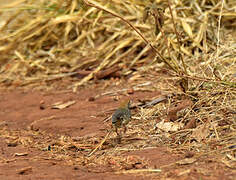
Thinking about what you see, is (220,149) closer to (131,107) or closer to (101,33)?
(131,107)

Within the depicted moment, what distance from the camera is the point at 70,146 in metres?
2.62

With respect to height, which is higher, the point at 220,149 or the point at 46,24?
the point at 46,24

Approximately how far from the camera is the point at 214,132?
2.33m

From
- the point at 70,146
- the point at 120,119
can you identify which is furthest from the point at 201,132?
the point at 70,146

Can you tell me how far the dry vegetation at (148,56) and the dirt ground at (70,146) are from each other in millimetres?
38

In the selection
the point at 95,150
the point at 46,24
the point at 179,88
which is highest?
the point at 46,24

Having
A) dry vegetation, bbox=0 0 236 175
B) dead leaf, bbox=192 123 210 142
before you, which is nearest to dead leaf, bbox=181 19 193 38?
dry vegetation, bbox=0 0 236 175

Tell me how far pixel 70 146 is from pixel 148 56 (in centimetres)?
186

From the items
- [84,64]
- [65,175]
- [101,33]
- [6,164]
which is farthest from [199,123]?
[101,33]

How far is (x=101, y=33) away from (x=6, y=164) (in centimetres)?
276

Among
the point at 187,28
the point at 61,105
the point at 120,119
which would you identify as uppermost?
the point at 187,28

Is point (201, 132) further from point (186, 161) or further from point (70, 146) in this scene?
point (70, 146)

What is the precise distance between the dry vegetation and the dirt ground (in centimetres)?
4

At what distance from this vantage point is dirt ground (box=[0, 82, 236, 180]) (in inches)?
80.5
